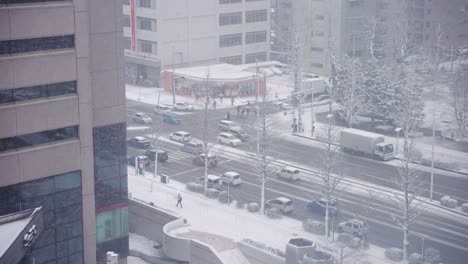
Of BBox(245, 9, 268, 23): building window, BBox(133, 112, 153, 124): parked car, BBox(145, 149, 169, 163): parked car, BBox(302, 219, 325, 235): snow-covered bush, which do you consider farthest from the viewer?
BBox(245, 9, 268, 23): building window

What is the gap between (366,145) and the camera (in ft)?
70.5

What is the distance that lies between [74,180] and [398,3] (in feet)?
84.4

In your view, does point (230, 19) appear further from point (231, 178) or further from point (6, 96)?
point (6, 96)

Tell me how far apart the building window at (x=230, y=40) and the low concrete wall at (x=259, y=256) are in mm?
20497

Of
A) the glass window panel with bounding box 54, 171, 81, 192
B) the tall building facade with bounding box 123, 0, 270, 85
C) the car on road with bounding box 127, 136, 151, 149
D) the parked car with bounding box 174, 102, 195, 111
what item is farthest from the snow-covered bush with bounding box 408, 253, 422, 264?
the tall building facade with bounding box 123, 0, 270, 85

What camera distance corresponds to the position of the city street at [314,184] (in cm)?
1556

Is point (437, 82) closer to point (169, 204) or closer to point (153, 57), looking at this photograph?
point (153, 57)

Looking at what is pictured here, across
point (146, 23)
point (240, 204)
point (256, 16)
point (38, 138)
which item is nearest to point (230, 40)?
point (256, 16)

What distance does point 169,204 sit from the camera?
56.0ft

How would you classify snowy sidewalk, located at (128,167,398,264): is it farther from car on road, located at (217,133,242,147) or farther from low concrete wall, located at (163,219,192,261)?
car on road, located at (217,133,242,147)

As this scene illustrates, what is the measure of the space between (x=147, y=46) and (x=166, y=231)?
1835cm

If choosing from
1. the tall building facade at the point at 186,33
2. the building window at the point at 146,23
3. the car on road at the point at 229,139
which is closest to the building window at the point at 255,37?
the tall building facade at the point at 186,33

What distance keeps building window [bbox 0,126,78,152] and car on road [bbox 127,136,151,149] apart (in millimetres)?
10224

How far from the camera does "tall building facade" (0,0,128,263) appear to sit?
445 inches
